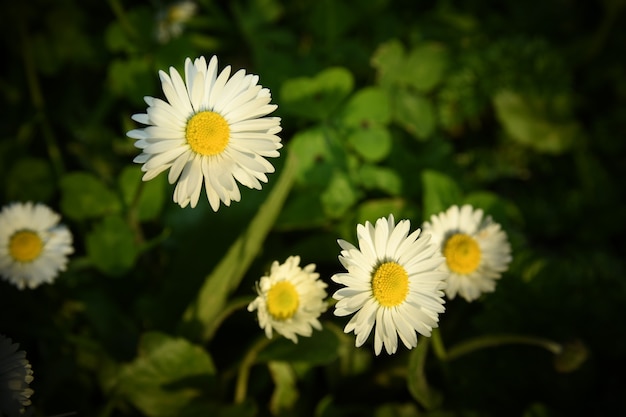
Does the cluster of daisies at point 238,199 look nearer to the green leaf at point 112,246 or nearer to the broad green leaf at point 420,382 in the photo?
Answer: the broad green leaf at point 420,382

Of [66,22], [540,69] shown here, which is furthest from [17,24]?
→ [540,69]

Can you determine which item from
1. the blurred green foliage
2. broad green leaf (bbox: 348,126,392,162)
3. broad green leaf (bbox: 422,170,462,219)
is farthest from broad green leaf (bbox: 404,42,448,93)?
broad green leaf (bbox: 422,170,462,219)

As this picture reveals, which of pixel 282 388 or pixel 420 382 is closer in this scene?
pixel 420 382

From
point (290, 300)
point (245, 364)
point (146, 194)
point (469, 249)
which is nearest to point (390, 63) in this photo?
point (469, 249)

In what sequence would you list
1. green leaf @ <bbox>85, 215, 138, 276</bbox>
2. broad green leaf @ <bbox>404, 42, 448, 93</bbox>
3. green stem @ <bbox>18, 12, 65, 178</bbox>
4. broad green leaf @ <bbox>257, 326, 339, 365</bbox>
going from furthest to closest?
broad green leaf @ <bbox>404, 42, 448, 93</bbox>
green stem @ <bbox>18, 12, 65, 178</bbox>
green leaf @ <bbox>85, 215, 138, 276</bbox>
broad green leaf @ <bbox>257, 326, 339, 365</bbox>

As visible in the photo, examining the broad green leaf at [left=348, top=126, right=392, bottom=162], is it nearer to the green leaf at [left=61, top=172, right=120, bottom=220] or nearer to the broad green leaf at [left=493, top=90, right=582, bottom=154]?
the broad green leaf at [left=493, top=90, right=582, bottom=154]

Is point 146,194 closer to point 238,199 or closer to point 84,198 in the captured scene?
point 84,198

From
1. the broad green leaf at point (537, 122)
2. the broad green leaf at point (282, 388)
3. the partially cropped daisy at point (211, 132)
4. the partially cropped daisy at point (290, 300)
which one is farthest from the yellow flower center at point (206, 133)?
the broad green leaf at point (537, 122)

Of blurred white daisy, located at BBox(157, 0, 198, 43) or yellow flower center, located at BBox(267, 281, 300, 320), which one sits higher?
blurred white daisy, located at BBox(157, 0, 198, 43)
